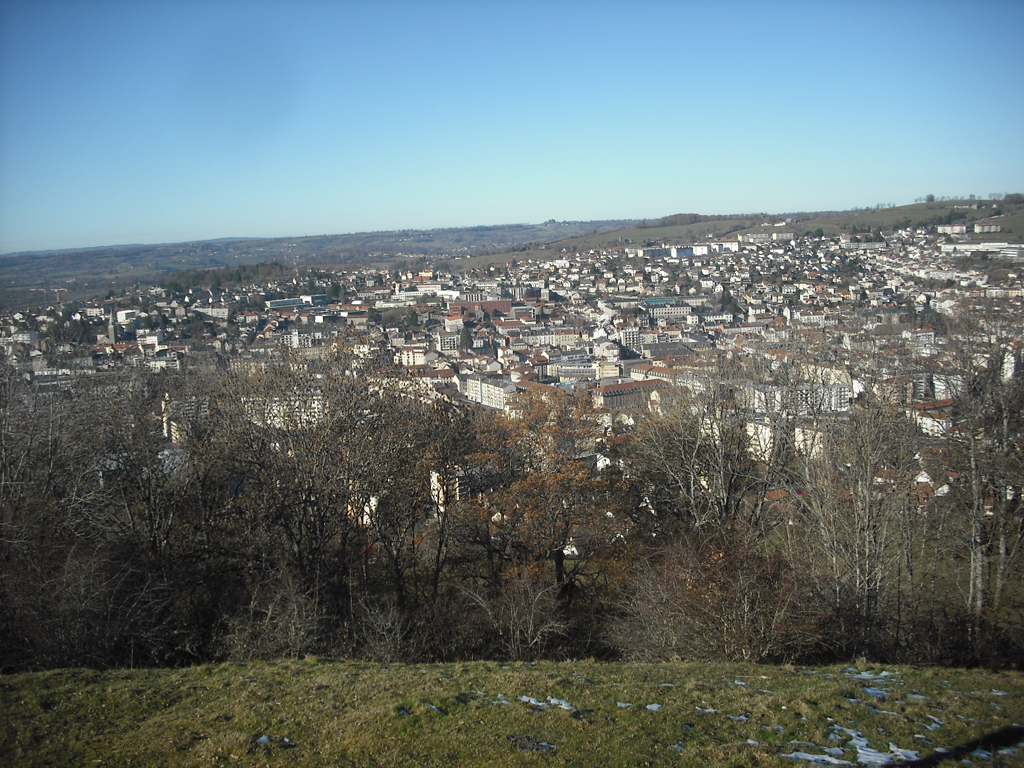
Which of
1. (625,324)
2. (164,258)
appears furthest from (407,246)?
(625,324)

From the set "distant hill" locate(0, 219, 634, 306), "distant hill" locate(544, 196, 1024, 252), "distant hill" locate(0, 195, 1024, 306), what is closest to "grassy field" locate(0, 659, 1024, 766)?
"distant hill" locate(0, 219, 634, 306)

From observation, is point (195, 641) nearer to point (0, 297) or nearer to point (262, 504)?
point (262, 504)

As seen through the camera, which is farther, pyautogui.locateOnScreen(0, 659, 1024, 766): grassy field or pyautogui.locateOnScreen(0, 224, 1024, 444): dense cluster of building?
pyautogui.locateOnScreen(0, 224, 1024, 444): dense cluster of building

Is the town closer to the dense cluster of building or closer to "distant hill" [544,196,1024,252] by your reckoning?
the dense cluster of building

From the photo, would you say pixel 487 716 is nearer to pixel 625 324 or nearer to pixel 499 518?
pixel 499 518

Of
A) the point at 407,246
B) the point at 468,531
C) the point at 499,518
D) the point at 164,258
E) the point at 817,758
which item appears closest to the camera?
the point at 817,758

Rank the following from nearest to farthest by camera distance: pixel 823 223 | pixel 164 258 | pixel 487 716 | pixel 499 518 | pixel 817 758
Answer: pixel 817 758
pixel 487 716
pixel 499 518
pixel 823 223
pixel 164 258

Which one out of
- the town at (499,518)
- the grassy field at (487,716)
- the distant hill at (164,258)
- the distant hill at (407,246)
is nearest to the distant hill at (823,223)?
the distant hill at (407,246)

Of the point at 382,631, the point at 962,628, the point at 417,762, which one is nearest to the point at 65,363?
the point at 382,631

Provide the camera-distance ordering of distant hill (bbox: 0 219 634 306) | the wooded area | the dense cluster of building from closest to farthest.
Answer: the wooded area < the dense cluster of building < distant hill (bbox: 0 219 634 306)
